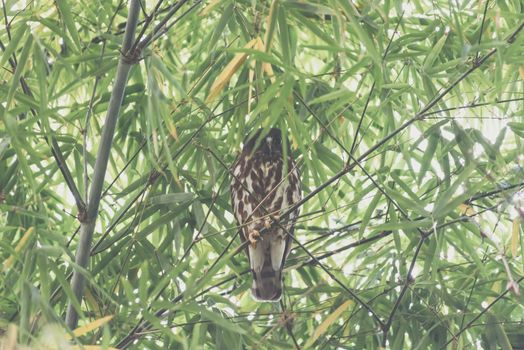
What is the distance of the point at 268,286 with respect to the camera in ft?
10.5

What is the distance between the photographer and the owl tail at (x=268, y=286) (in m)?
3.16

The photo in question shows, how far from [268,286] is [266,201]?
0.30m

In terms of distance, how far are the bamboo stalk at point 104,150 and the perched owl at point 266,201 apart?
2.69 ft

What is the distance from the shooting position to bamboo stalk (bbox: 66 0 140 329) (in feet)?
7.44

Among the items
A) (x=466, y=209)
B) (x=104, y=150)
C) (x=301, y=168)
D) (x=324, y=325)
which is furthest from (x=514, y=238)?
(x=104, y=150)

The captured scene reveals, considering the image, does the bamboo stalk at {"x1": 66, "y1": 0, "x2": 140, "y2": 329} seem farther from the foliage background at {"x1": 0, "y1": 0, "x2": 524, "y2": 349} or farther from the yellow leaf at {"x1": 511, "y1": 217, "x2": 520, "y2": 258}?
the yellow leaf at {"x1": 511, "y1": 217, "x2": 520, "y2": 258}

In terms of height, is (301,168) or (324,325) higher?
(301,168)

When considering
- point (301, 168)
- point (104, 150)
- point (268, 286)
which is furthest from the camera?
point (268, 286)

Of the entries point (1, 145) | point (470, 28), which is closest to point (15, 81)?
point (1, 145)

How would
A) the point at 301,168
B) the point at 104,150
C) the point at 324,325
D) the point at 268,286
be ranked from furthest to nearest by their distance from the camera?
the point at 268,286, the point at 301,168, the point at 324,325, the point at 104,150

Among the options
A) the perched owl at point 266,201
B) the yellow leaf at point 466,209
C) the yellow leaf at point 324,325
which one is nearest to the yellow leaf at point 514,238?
the yellow leaf at point 466,209

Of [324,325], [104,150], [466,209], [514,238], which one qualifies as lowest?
[324,325]

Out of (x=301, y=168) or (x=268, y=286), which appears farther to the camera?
(x=268, y=286)

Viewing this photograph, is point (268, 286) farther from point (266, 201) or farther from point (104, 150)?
point (104, 150)
